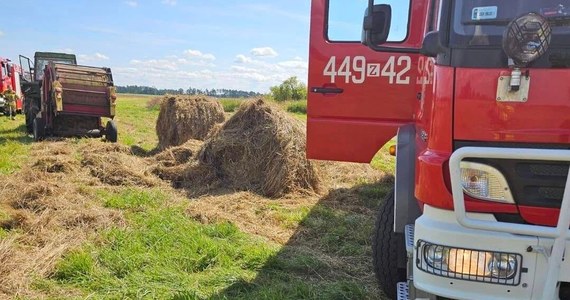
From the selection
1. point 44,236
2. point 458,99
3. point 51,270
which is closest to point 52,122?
point 44,236

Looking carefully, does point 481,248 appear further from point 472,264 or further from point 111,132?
point 111,132

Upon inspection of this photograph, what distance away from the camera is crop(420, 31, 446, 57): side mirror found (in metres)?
2.44

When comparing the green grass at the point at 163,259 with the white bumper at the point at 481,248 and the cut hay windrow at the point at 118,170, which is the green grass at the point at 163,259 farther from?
the white bumper at the point at 481,248

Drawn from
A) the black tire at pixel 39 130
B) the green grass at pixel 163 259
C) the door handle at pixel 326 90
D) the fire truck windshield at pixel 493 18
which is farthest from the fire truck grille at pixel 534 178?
the black tire at pixel 39 130

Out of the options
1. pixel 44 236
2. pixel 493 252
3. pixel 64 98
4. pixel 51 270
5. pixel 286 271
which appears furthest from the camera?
pixel 64 98

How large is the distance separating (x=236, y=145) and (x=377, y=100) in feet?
13.6

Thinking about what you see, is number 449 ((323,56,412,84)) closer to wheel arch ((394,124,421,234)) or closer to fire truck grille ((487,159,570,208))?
wheel arch ((394,124,421,234))

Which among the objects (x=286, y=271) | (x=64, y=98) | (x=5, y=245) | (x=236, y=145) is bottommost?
(x=286, y=271)

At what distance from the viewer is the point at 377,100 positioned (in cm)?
425

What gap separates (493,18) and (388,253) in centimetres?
201

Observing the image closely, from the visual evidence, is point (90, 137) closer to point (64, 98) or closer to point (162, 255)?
point (64, 98)

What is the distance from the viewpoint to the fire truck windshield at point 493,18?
2.25 meters

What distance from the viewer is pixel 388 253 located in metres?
3.64

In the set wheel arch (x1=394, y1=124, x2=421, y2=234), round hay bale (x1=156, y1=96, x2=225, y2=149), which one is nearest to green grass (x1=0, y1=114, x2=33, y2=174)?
round hay bale (x1=156, y1=96, x2=225, y2=149)
